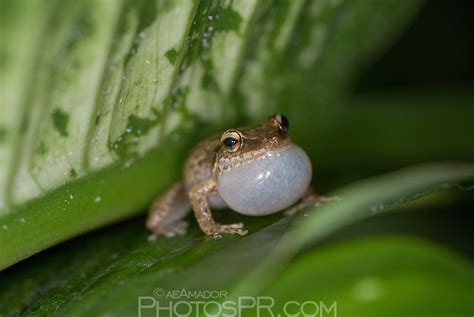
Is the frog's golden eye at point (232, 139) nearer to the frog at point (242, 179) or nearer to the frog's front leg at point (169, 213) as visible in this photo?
the frog at point (242, 179)

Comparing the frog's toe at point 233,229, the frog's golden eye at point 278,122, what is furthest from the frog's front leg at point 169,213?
the frog's golden eye at point 278,122

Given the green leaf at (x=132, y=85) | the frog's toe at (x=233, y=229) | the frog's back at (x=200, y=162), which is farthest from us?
the frog's back at (x=200, y=162)

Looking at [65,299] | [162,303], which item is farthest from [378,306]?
[65,299]

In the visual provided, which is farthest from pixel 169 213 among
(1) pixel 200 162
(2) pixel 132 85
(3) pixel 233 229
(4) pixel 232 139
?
(2) pixel 132 85

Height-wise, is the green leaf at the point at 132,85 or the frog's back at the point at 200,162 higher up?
the green leaf at the point at 132,85

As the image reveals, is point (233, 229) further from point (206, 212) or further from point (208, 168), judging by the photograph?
point (208, 168)

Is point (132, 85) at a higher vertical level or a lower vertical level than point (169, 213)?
higher

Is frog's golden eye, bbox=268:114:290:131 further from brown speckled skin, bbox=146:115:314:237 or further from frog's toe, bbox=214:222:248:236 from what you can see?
frog's toe, bbox=214:222:248:236

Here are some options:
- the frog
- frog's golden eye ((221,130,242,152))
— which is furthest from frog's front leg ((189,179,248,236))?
frog's golden eye ((221,130,242,152))
